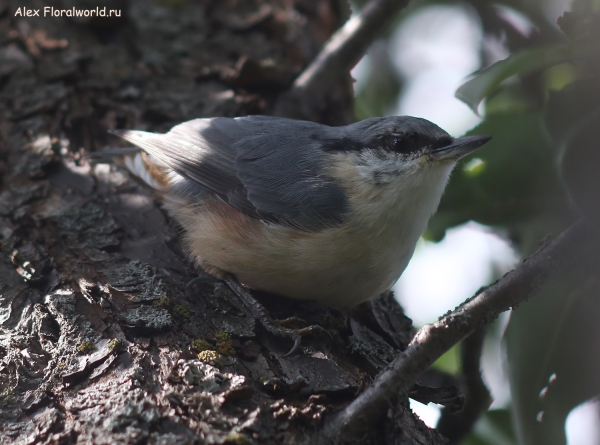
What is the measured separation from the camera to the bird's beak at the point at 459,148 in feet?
7.84

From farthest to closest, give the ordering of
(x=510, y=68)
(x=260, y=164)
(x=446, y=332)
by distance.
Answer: (x=260, y=164)
(x=510, y=68)
(x=446, y=332)

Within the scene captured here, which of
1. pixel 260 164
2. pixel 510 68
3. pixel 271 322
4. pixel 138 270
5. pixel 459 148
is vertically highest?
pixel 510 68

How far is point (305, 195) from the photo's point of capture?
8.45ft

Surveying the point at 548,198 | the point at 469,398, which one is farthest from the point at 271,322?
the point at 548,198

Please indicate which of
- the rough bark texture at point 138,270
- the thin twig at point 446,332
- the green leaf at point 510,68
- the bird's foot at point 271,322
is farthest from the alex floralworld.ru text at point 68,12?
the thin twig at point 446,332

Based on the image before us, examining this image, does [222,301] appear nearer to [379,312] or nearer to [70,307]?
[70,307]

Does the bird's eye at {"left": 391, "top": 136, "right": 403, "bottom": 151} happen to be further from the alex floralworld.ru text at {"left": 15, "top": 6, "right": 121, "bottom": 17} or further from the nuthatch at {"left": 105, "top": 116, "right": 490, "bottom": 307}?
the alex floralworld.ru text at {"left": 15, "top": 6, "right": 121, "bottom": 17}

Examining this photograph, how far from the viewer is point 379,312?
2.70m

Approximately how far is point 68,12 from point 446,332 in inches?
124

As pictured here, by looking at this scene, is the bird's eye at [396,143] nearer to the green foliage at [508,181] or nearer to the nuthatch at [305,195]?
the nuthatch at [305,195]

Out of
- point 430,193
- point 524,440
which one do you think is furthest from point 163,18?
point 524,440

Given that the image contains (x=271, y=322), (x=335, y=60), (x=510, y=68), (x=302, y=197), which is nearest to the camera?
(x=510, y=68)

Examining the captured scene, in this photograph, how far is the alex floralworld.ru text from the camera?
3.54 m

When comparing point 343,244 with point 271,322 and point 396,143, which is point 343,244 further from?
point 396,143
